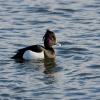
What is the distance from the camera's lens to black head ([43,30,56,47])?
1934 cm

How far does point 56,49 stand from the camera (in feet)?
66.2

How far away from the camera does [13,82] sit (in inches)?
624

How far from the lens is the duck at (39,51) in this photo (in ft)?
61.7

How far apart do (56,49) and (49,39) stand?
3.00 feet

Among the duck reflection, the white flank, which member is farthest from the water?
the white flank

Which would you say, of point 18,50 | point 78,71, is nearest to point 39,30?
point 18,50

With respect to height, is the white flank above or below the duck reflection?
above

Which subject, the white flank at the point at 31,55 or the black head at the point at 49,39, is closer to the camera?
the white flank at the point at 31,55

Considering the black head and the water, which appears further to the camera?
the black head

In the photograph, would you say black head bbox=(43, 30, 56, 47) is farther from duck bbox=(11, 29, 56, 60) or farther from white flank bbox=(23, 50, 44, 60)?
white flank bbox=(23, 50, 44, 60)

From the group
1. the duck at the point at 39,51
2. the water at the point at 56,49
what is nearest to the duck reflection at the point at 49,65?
the water at the point at 56,49

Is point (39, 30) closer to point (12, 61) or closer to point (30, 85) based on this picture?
point (12, 61)

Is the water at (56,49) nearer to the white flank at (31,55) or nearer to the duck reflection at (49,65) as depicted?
the duck reflection at (49,65)

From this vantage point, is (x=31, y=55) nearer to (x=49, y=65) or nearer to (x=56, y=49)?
(x=49, y=65)
